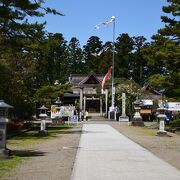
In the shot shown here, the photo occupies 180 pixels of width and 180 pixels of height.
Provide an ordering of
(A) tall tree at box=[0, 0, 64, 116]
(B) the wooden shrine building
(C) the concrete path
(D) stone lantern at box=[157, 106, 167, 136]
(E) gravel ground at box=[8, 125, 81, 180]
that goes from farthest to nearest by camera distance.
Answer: (B) the wooden shrine building → (D) stone lantern at box=[157, 106, 167, 136] → (A) tall tree at box=[0, 0, 64, 116] → (E) gravel ground at box=[8, 125, 81, 180] → (C) the concrete path

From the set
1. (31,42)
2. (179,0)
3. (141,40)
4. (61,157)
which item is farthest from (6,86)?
(141,40)

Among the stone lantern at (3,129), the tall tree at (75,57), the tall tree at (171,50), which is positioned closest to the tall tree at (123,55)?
the tall tree at (75,57)

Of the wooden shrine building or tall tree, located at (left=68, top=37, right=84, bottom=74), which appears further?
tall tree, located at (left=68, top=37, right=84, bottom=74)

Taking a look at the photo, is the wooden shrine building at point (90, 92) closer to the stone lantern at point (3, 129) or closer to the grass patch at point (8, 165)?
the stone lantern at point (3, 129)

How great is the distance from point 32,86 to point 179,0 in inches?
554

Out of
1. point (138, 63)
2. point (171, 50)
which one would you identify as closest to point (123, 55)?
point (138, 63)

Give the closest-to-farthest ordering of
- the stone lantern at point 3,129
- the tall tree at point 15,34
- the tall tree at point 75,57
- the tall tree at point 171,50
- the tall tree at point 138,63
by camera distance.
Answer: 1. the stone lantern at point 3,129
2. the tall tree at point 15,34
3. the tall tree at point 171,50
4. the tall tree at point 138,63
5. the tall tree at point 75,57

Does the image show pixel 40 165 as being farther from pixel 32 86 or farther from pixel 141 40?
pixel 141 40

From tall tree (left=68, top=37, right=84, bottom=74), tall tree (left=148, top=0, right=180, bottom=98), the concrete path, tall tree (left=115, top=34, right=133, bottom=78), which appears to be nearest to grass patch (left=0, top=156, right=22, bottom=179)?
the concrete path

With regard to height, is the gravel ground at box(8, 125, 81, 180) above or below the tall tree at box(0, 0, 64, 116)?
below

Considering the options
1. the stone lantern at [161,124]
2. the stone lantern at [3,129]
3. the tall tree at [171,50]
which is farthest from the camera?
the tall tree at [171,50]

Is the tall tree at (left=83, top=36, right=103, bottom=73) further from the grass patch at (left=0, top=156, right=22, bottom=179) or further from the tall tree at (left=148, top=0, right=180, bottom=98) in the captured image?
the grass patch at (left=0, top=156, right=22, bottom=179)

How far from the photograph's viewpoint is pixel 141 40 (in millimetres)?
120562

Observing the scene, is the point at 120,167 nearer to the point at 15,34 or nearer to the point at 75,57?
the point at 15,34
